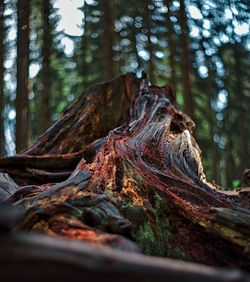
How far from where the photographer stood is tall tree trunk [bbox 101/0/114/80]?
8531mm

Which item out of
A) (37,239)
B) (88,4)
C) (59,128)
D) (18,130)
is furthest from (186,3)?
(37,239)

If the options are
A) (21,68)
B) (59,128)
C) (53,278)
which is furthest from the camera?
(21,68)

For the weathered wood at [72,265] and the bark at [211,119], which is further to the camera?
the bark at [211,119]

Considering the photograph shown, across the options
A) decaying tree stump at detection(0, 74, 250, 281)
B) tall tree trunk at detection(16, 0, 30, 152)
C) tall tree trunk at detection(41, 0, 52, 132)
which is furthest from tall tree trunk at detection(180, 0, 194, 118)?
decaying tree stump at detection(0, 74, 250, 281)

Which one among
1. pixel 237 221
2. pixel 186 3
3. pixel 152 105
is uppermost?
pixel 186 3

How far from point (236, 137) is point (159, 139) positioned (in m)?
15.1

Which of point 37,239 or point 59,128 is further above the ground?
point 59,128

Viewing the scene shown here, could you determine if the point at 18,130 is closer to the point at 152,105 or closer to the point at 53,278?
the point at 152,105

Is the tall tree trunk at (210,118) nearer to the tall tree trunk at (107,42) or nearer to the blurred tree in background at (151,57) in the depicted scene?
the blurred tree in background at (151,57)

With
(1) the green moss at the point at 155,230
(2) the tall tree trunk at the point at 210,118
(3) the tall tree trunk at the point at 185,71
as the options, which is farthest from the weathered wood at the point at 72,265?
(2) the tall tree trunk at the point at 210,118

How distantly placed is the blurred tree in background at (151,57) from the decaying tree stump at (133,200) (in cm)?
555

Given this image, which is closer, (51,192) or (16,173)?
(51,192)

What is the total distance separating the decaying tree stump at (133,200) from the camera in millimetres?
1916

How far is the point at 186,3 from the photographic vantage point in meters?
12.1
